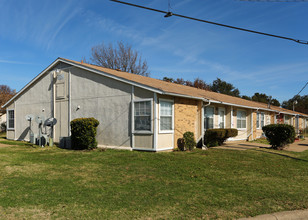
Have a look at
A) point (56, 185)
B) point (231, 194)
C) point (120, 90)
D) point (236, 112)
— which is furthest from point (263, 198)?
point (236, 112)

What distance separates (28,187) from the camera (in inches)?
241

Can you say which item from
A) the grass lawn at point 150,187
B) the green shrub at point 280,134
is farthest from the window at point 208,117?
the grass lawn at point 150,187

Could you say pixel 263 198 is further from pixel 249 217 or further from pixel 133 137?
pixel 133 137

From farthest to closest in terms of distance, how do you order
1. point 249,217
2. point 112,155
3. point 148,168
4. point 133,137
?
point 133,137 < point 112,155 < point 148,168 < point 249,217

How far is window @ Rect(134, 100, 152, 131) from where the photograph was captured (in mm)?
11547

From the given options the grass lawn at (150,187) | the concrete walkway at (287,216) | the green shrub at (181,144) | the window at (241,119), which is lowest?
the concrete walkway at (287,216)

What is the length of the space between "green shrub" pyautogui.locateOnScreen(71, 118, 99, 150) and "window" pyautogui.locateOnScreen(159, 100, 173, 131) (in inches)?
140

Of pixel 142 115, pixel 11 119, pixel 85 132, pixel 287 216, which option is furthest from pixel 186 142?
pixel 11 119

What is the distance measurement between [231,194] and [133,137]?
6.94m

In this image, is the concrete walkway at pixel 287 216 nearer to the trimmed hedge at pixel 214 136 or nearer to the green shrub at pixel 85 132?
the trimmed hedge at pixel 214 136

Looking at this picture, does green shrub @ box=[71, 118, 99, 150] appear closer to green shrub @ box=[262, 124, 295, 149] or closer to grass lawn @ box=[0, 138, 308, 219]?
grass lawn @ box=[0, 138, 308, 219]

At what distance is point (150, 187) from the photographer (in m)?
6.18

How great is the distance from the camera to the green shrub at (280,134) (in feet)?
40.9

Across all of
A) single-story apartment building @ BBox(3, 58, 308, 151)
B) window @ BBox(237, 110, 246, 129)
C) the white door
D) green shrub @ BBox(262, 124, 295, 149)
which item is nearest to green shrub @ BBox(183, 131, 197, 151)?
single-story apartment building @ BBox(3, 58, 308, 151)
